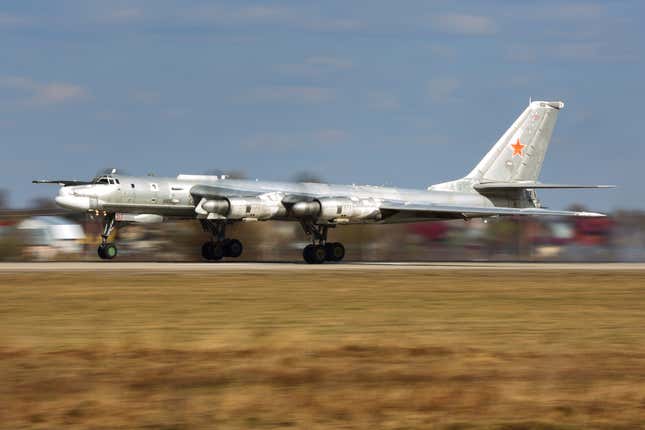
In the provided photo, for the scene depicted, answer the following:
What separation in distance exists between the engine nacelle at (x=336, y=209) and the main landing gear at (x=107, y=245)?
677 centimetres

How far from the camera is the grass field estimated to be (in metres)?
8.41

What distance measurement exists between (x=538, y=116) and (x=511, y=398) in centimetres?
3730

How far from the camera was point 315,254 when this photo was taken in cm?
3888

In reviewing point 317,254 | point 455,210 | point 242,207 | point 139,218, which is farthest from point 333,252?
point 139,218

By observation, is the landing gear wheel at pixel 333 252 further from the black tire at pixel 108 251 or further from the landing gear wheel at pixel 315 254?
the black tire at pixel 108 251

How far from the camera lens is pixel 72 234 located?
48.7 metres

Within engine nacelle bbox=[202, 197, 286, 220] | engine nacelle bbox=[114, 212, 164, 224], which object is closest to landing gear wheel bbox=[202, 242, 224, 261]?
engine nacelle bbox=[114, 212, 164, 224]

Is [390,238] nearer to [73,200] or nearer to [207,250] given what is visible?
[207,250]

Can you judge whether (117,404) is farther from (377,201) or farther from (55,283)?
(377,201)

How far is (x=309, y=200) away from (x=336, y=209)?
1121 mm

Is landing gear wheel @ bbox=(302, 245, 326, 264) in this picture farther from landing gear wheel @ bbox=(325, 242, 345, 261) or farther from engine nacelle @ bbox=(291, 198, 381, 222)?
engine nacelle @ bbox=(291, 198, 381, 222)

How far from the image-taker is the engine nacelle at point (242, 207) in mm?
36688

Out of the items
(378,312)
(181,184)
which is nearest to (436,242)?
(181,184)

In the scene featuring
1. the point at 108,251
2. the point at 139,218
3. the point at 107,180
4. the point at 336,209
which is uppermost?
the point at 107,180
